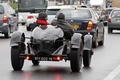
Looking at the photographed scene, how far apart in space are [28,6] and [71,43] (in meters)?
33.3

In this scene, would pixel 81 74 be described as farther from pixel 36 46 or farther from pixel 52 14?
pixel 52 14

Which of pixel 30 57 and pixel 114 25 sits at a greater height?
pixel 30 57

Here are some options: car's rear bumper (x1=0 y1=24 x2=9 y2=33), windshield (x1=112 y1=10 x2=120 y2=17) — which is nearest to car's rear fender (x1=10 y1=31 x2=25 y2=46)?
car's rear bumper (x1=0 y1=24 x2=9 y2=33)

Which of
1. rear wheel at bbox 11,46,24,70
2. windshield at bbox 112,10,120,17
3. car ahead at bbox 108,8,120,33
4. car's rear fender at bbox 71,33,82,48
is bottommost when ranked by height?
car ahead at bbox 108,8,120,33

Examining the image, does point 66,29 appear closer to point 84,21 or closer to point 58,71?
point 58,71

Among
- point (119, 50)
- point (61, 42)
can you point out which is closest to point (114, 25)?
point (119, 50)

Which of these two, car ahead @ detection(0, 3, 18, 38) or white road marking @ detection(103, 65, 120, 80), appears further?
car ahead @ detection(0, 3, 18, 38)

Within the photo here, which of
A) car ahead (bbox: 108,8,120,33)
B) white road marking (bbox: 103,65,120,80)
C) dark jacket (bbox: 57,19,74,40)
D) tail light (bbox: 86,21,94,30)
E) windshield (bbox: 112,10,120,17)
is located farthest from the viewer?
windshield (bbox: 112,10,120,17)

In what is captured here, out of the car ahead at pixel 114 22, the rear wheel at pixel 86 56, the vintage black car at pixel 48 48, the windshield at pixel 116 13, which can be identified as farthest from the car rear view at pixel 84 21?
the windshield at pixel 116 13

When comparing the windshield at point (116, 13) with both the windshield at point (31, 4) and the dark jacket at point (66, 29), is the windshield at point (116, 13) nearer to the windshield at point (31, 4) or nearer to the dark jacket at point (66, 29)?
the windshield at point (31, 4)

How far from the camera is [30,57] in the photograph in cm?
1252

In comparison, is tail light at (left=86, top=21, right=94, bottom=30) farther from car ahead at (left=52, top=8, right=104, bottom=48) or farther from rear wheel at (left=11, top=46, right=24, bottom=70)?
rear wheel at (left=11, top=46, right=24, bottom=70)

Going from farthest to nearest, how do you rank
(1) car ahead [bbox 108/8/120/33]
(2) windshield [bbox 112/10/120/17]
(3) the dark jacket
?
1. (2) windshield [bbox 112/10/120/17]
2. (1) car ahead [bbox 108/8/120/33]
3. (3) the dark jacket

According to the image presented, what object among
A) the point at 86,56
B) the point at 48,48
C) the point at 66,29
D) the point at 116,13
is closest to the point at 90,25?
the point at 86,56
